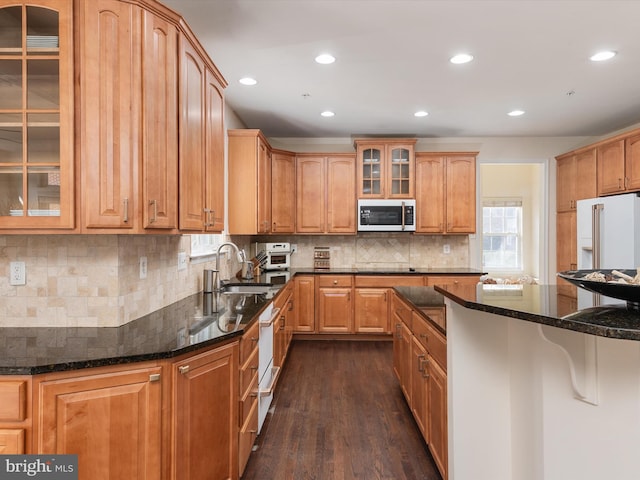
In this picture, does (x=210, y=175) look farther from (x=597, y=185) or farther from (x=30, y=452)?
(x=597, y=185)

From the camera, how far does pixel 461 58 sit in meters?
2.94

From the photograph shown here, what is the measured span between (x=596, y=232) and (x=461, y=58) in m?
2.62

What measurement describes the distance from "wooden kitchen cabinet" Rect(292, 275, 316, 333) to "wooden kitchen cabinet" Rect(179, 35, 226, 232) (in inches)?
92.8

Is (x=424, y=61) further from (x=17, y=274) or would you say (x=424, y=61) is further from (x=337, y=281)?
(x=17, y=274)

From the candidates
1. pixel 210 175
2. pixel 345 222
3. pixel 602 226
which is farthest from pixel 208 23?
pixel 602 226

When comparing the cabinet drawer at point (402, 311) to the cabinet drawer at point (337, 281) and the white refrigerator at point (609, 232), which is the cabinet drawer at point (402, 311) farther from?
the white refrigerator at point (609, 232)

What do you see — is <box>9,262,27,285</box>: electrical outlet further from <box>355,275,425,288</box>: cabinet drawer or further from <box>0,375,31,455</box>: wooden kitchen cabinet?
<box>355,275,425,288</box>: cabinet drawer

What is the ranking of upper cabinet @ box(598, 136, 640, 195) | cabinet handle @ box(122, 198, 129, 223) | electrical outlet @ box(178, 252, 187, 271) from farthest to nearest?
1. upper cabinet @ box(598, 136, 640, 195)
2. electrical outlet @ box(178, 252, 187, 271)
3. cabinet handle @ box(122, 198, 129, 223)

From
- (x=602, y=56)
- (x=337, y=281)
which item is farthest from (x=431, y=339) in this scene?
(x=337, y=281)

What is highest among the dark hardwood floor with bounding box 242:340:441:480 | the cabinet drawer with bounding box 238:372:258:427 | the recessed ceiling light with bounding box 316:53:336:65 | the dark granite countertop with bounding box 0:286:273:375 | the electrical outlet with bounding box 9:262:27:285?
the recessed ceiling light with bounding box 316:53:336:65

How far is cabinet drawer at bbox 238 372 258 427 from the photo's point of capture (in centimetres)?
194

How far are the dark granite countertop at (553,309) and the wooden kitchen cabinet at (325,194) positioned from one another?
11.0 feet

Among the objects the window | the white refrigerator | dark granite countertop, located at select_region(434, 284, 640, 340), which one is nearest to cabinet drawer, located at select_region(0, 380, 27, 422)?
dark granite countertop, located at select_region(434, 284, 640, 340)

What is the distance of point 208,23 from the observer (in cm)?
244
